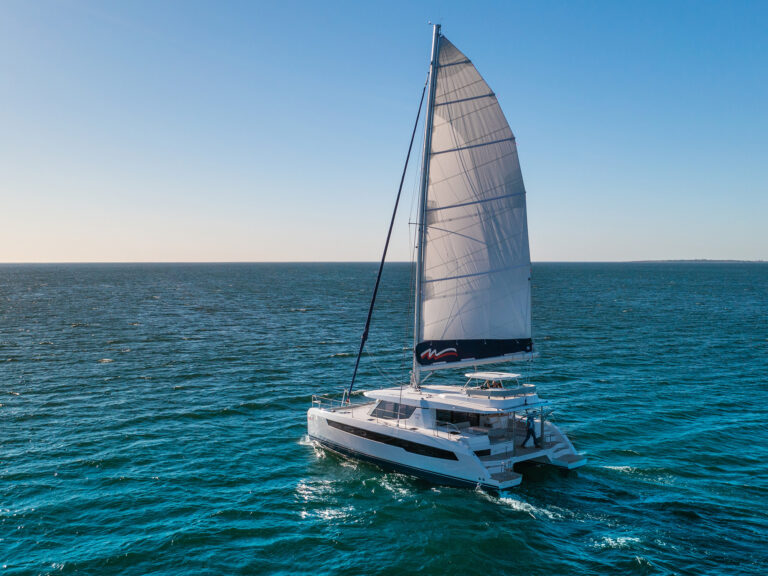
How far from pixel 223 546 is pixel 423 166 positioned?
17335mm

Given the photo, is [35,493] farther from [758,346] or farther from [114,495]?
[758,346]

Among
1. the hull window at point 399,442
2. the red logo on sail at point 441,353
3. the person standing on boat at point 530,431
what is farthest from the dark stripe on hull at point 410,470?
the red logo on sail at point 441,353

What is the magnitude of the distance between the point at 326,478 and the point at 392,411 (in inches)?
170

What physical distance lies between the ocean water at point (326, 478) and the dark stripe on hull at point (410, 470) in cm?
40

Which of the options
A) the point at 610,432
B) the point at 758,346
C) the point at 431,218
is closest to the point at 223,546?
the point at 431,218

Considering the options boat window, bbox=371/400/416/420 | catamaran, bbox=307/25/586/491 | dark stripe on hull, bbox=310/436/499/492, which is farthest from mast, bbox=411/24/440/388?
dark stripe on hull, bbox=310/436/499/492

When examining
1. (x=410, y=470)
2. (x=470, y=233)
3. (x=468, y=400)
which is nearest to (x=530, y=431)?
(x=468, y=400)

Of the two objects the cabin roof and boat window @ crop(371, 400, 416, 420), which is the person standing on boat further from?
boat window @ crop(371, 400, 416, 420)

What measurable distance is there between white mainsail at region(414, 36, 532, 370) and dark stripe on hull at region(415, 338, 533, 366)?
0.05 m

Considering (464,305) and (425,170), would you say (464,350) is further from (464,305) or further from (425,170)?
(425,170)

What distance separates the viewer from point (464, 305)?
24734 mm

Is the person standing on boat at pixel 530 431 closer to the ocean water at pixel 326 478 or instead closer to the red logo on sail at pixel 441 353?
the ocean water at pixel 326 478

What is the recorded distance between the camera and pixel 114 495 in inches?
846

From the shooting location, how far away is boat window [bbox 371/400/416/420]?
81.2 feet
